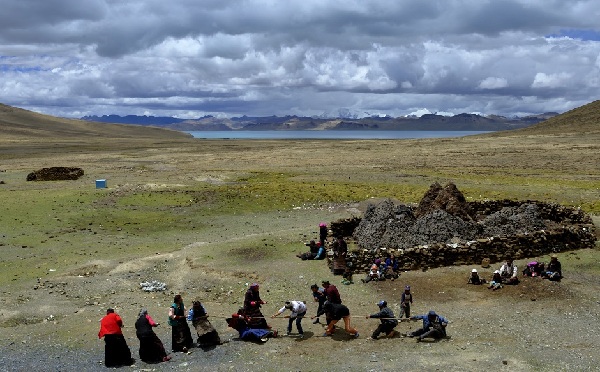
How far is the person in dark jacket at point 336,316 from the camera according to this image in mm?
17953

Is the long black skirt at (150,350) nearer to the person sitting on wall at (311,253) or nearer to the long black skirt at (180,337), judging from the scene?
the long black skirt at (180,337)

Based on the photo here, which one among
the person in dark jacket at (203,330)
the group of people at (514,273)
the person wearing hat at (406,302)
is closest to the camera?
the person in dark jacket at (203,330)

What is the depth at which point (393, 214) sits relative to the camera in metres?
30.0

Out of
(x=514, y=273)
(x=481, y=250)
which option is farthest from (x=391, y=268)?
(x=514, y=273)

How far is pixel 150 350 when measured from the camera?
54.4 feet

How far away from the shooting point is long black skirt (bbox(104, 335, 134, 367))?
16.3 metres

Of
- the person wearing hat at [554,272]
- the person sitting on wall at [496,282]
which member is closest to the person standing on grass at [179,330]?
the person sitting on wall at [496,282]

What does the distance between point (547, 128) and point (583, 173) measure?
5539 inches

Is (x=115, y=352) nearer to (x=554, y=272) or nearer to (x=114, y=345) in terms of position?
(x=114, y=345)

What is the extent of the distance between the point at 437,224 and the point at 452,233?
86 cm

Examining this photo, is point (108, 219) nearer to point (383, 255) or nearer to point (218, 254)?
point (218, 254)

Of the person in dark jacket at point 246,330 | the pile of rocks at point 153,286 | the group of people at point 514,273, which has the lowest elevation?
the pile of rocks at point 153,286

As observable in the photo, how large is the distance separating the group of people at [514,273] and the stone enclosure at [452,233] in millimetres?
2051

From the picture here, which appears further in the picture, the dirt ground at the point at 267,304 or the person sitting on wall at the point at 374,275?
the person sitting on wall at the point at 374,275
